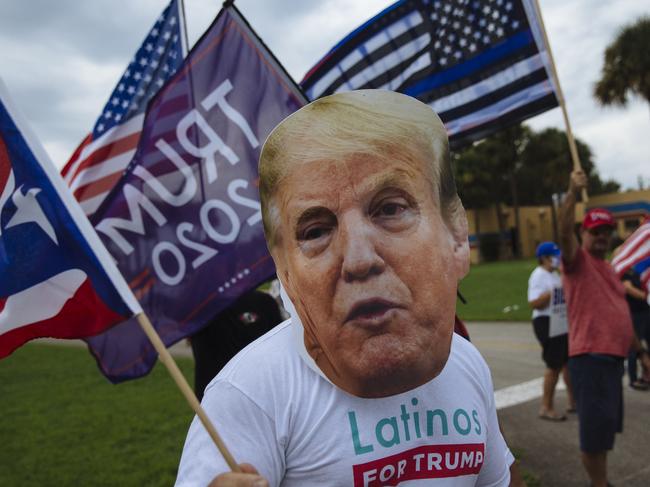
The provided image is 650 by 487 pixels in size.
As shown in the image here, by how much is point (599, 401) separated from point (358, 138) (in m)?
3.08

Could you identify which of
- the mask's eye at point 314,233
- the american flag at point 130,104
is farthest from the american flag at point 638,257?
the mask's eye at point 314,233

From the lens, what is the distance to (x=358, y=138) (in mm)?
1478

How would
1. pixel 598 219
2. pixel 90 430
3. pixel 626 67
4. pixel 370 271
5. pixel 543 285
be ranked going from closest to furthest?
pixel 370 271
pixel 598 219
pixel 543 285
pixel 90 430
pixel 626 67

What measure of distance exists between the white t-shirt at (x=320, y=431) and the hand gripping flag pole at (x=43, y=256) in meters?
0.43

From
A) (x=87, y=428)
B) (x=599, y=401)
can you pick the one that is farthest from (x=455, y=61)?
(x=87, y=428)

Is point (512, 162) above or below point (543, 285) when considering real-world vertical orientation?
above

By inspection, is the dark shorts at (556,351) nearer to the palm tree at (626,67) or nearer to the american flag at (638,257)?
the american flag at (638,257)

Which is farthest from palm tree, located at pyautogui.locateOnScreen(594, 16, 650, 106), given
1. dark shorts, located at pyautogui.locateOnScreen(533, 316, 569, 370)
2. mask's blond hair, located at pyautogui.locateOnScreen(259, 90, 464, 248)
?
mask's blond hair, located at pyautogui.locateOnScreen(259, 90, 464, 248)

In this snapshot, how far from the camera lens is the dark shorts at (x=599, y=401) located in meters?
3.76

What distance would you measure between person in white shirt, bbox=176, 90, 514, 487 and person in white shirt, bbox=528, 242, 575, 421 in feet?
14.5

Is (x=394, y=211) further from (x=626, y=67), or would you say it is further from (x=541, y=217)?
(x=541, y=217)

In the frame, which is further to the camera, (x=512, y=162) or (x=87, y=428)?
(x=512, y=162)

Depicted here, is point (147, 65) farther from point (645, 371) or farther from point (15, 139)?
point (645, 371)

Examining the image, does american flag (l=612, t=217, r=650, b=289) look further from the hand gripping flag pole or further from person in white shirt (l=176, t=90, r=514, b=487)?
the hand gripping flag pole
